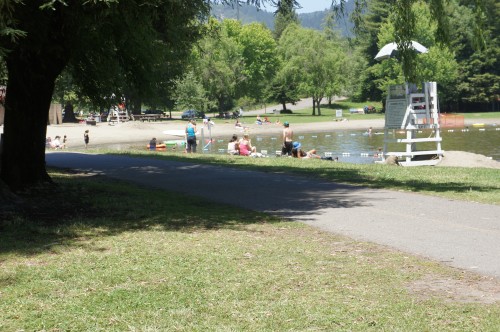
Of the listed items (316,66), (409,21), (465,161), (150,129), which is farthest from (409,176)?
(316,66)

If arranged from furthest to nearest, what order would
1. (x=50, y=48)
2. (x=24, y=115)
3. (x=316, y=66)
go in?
1. (x=316, y=66)
2. (x=24, y=115)
3. (x=50, y=48)

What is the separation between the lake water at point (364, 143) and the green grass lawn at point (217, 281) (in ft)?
89.3

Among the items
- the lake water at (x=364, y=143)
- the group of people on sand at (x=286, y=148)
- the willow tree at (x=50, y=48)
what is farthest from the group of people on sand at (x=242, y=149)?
the willow tree at (x=50, y=48)

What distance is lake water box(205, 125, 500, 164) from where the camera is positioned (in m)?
43.0

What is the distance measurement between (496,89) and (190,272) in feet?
274

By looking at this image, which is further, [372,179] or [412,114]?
[412,114]

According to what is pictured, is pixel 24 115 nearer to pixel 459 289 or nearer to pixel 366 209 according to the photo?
pixel 366 209

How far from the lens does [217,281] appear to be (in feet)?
23.5

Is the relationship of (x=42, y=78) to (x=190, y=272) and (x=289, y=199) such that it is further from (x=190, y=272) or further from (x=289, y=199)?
(x=190, y=272)

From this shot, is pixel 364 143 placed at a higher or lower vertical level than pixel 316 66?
lower

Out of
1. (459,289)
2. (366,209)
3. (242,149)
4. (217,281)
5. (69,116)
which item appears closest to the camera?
(459,289)

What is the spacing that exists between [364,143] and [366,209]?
3992cm

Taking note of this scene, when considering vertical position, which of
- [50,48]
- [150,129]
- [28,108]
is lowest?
[150,129]

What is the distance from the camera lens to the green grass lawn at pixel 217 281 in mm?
5926
